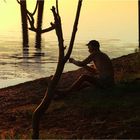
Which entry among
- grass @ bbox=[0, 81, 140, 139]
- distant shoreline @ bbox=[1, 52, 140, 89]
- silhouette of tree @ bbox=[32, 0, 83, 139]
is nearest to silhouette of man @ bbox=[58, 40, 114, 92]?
grass @ bbox=[0, 81, 140, 139]

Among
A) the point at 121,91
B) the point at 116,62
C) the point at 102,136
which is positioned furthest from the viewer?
the point at 116,62

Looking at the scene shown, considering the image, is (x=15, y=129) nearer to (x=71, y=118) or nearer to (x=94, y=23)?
(x=71, y=118)

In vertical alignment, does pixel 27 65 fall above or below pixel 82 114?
above

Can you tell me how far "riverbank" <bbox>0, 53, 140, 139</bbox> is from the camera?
9391 mm

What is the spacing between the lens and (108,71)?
12.0 m

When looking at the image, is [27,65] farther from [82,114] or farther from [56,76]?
[56,76]

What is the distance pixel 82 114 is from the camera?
10469mm

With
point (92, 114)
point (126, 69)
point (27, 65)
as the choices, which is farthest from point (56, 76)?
point (27, 65)

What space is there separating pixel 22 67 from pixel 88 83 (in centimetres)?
1069

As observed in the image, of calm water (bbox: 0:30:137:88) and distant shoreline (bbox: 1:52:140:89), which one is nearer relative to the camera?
distant shoreline (bbox: 1:52:140:89)

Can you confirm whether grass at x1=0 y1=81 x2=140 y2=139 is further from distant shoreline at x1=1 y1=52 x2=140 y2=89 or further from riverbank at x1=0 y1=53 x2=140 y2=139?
distant shoreline at x1=1 y1=52 x2=140 y2=89

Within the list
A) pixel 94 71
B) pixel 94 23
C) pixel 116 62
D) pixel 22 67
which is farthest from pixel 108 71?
pixel 94 23

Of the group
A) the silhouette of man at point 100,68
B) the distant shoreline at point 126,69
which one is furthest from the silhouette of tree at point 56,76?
the distant shoreline at point 126,69

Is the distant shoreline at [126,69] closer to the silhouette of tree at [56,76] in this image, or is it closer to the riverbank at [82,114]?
the riverbank at [82,114]
